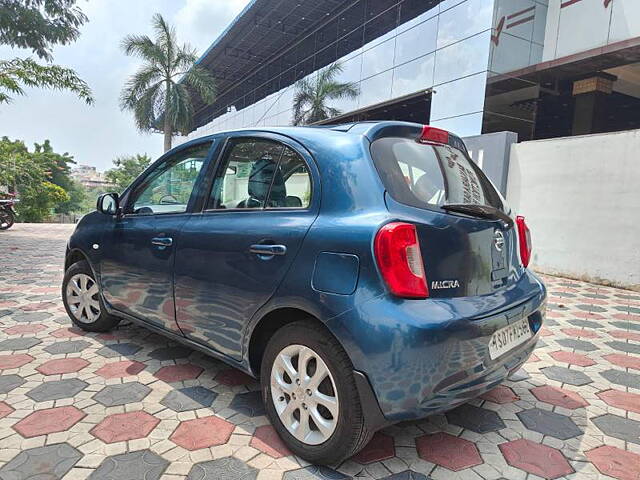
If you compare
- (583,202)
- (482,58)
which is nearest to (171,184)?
(583,202)

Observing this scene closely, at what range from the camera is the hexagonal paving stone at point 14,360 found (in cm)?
285

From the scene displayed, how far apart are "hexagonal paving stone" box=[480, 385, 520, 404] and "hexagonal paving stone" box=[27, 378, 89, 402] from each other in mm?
2465

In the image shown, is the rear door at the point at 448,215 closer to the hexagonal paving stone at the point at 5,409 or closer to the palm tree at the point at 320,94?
the hexagonal paving stone at the point at 5,409

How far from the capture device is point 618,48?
10766 mm

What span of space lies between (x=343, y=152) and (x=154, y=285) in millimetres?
1540

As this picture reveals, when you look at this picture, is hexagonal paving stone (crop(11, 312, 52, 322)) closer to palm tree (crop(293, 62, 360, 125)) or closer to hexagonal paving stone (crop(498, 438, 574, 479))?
hexagonal paving stone (crop(498, 438, 574, 479))

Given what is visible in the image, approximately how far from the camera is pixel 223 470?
1838mm

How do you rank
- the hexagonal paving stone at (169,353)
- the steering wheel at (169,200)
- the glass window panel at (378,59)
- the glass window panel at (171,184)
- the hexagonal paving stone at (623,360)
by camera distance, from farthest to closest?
the glass window panel at (378,59) → the hexagonal paving stone at (623,360) → the hexagonal paving stone at (169,353) → the steering wheel at (169,200) → the glass window panel at (171,184)

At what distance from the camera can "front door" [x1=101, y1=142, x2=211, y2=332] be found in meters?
2.61

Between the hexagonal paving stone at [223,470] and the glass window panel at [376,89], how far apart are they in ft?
51.8

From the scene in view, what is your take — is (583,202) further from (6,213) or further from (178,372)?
(6,213)

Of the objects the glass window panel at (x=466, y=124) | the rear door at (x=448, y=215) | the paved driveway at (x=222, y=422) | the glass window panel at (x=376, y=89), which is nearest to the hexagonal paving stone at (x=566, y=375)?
the paved driveway at (x=222, y=422)

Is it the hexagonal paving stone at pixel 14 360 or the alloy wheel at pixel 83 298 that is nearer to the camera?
the hexagonal paving stone at pixel 14 360

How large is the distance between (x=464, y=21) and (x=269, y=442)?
1425 cm
